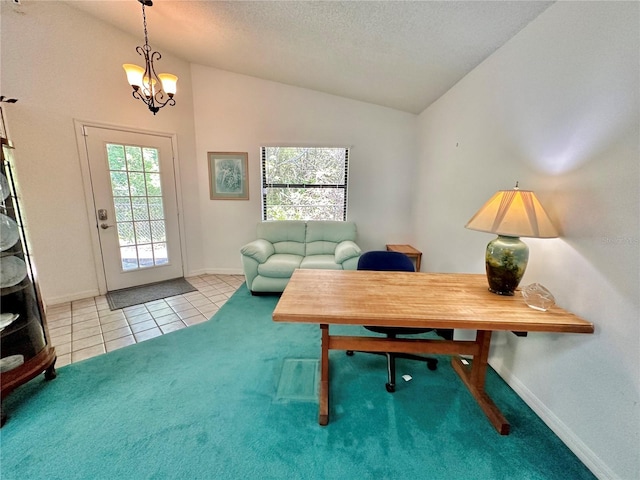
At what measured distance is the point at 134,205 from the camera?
3293 millimetres

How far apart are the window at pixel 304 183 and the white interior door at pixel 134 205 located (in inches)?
52.6

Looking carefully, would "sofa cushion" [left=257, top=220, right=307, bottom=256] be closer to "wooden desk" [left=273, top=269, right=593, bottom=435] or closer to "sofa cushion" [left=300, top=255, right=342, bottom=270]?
"sofa cushion" [left=300, top=255, right=342, bottom=270]

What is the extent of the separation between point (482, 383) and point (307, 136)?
3429 millimetres

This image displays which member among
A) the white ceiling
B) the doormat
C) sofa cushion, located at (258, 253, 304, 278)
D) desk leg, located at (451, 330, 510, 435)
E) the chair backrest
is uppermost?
the white ceiling

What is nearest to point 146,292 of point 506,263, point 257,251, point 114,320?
point 114,320

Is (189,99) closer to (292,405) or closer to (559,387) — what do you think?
(292,405)

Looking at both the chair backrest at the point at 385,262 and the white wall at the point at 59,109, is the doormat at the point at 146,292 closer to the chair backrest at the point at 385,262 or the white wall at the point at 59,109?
the white wall at the point at 59,109

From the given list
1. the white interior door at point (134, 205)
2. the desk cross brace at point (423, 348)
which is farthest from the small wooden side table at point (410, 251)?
the white interior door at point (134, 205)

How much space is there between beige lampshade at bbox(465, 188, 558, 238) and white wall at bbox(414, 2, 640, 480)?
0.16 meters

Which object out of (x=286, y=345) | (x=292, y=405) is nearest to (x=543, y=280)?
(x=292, y=405)

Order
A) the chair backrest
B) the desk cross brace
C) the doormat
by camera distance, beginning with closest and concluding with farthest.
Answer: the desk cross brace → the chair backrest → the doormat

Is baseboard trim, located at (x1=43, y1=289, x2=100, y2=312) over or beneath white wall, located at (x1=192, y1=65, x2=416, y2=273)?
beneath

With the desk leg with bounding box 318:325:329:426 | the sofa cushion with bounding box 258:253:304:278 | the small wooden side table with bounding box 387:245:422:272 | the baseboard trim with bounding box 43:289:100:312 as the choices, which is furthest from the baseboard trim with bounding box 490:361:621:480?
the baseboard trim with bounding box 43:289:100:312

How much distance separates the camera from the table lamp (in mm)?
1312
